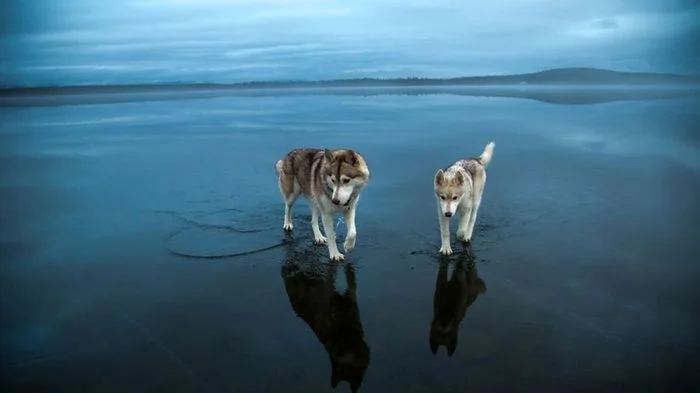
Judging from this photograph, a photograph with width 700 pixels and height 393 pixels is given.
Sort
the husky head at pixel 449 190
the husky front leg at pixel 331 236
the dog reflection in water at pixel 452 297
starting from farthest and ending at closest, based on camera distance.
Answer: the husky front leg at pixel 331 236 < the husky head at pixel 449 190 < the dog reflection in water at pixel 452 297

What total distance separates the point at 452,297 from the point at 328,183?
1.84 m

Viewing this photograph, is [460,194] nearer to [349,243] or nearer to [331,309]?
[349,243]

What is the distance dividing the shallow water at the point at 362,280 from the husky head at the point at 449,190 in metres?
0.74

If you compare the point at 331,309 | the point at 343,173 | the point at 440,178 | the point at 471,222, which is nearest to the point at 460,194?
the point at 440,178

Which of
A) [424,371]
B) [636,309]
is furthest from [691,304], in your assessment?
[424,371]

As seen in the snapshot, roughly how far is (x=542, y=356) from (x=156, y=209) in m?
6.51

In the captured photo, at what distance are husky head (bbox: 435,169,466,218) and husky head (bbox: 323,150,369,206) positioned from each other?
35.6 inches

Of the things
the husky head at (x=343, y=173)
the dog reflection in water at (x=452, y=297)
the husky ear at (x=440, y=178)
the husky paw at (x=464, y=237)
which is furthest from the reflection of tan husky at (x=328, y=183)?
the husky paw at (x=464, y=237)

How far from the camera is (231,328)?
523cm

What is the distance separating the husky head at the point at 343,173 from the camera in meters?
5.93

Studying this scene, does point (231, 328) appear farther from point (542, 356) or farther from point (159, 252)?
point (542, 356)

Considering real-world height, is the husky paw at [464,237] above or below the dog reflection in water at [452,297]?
above

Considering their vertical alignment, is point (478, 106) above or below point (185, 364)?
above

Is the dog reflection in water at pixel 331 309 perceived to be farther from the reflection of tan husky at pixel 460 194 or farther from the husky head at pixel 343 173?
the reflection of tan husky at pixel 460 194
